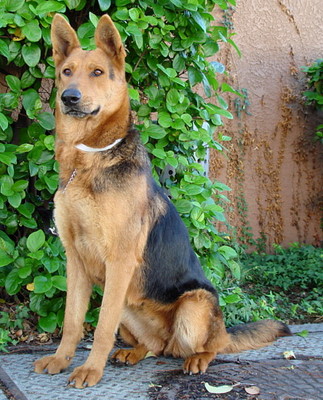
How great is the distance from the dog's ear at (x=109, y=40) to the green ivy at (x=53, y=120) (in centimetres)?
27

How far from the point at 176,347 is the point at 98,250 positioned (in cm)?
94

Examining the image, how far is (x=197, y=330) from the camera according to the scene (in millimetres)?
3141

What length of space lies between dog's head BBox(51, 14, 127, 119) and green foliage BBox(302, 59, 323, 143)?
13.9ft

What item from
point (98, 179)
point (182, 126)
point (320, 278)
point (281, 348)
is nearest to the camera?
point (98, 179)

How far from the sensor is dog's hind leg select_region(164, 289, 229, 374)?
3129mm

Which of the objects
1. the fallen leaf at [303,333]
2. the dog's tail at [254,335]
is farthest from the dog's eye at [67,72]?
the fallen leaf at [303,333]

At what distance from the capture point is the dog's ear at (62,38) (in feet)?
10.1

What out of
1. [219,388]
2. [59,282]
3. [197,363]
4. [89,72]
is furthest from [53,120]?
[219,388]

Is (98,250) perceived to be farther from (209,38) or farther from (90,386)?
(209,38)

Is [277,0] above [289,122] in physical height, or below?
above

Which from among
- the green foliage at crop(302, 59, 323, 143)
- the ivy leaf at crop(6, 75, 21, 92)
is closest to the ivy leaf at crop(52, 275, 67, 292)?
the ivy leaf at crop(6, 75, 21, 92)

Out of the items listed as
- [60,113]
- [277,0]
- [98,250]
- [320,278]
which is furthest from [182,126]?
[277,0]

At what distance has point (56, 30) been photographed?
3.11 m

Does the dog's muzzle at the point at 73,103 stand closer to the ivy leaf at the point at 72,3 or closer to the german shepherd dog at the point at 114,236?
the german shepherd dog at the point at 114,236
